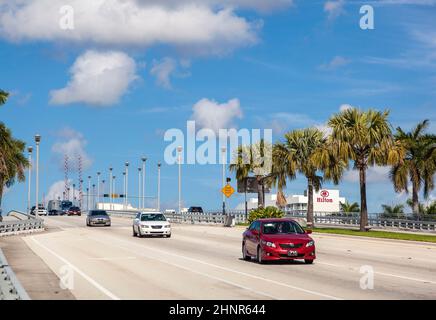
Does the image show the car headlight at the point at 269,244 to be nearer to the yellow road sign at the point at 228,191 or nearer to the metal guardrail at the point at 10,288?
the metal guardrail at the point at 10,288

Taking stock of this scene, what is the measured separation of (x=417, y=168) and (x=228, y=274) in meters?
53.6

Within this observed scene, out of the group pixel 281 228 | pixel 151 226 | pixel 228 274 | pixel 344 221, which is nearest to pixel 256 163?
pixel 344 221

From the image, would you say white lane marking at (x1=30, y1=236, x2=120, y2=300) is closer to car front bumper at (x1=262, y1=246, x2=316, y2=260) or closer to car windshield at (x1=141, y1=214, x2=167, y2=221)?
car front bumper at (x1=262, y1=246, x2=316, y2=260)

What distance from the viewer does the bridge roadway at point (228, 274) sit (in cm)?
1720

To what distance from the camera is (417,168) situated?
239 feet

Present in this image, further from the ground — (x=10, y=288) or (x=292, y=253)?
(x=292, y=253)

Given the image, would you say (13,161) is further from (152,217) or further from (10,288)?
(10,288)

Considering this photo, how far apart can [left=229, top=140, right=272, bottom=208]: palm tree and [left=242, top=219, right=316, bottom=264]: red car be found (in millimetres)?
49404

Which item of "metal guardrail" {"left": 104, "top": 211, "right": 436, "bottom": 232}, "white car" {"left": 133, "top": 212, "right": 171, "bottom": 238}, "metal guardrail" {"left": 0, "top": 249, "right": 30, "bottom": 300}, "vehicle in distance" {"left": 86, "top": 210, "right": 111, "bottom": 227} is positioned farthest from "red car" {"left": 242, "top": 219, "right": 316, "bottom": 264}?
"metal guardrail" {"left": 104, "top": 211, "right": 436, "bottom": 232}

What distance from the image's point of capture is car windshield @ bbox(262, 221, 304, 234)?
2703 centimetres

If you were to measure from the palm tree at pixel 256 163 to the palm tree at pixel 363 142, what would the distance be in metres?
17.0

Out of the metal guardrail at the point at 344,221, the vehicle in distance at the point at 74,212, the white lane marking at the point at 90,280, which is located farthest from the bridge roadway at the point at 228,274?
the vehicle in distance at the point at 74,212
